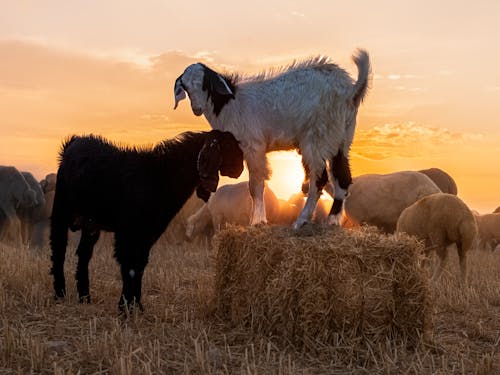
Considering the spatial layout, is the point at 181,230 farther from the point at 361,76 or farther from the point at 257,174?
the point at 361,76

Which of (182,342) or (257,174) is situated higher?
(257,174)

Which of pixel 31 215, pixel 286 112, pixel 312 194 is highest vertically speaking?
pixel 286 112

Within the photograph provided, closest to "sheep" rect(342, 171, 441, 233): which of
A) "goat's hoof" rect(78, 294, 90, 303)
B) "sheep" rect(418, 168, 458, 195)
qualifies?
"sheep" rect(418, 168, 458, 195)

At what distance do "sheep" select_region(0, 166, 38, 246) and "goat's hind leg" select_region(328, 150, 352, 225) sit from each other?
1087 cm

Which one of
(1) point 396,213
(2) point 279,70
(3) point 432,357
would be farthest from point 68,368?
(1) point 396,213

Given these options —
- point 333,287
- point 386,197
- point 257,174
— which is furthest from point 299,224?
point 386,197

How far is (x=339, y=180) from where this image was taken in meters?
5.93

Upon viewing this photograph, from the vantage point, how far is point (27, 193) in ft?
49.3

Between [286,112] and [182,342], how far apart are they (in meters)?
2.31

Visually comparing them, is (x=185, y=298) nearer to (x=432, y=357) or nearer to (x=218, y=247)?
(x=218, y=247)

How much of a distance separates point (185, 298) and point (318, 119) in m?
2.65

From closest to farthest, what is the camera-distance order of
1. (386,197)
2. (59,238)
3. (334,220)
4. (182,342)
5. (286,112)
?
1. (182,342)
2. (286,112)
3. (334,220)
4. (59,238)
5. (386,197)

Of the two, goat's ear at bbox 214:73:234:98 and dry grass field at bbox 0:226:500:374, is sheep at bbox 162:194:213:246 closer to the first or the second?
dry grass field at bbox 0:226:500:374

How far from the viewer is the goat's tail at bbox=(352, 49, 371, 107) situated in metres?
5.85
